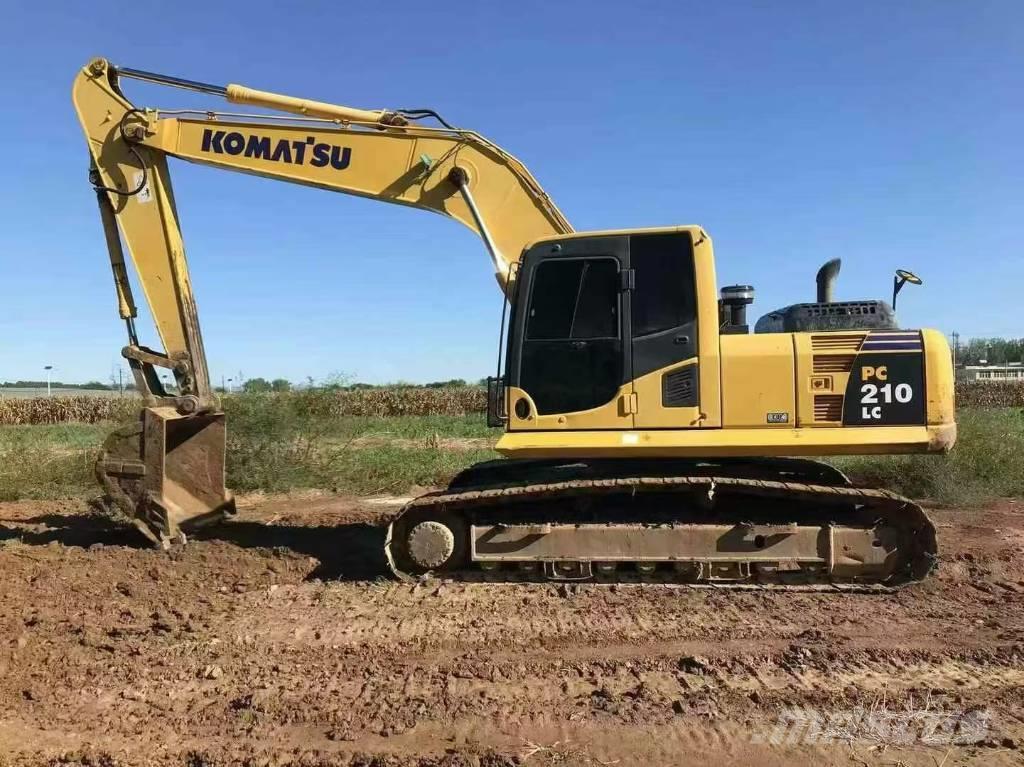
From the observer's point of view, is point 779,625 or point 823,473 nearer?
point 779,625

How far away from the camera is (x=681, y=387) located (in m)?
5.82

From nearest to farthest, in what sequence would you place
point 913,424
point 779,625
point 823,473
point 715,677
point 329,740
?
point 329,740, point 715,677, point 779,625, point 913,424, point 823,473

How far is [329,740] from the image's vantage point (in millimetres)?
3662

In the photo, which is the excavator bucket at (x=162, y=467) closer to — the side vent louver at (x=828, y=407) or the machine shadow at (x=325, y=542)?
the machine shadow at (x=325, y=542)

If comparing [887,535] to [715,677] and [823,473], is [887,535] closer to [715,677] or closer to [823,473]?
[823,473]

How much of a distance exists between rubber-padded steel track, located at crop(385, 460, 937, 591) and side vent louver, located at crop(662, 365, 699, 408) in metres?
0.63

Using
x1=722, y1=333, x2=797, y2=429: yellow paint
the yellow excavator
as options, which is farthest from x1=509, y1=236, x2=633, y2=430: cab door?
x1=722, y1=333, x2=797, y2=429: yellow paint

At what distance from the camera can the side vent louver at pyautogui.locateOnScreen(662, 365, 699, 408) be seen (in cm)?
582


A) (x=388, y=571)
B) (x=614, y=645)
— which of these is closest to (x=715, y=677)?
(x=614, y=645)

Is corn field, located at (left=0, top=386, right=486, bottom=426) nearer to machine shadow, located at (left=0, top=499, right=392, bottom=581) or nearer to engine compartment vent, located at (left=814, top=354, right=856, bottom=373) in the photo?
machine shadow, located at (left=0, top=499, right=392, bottom=581)

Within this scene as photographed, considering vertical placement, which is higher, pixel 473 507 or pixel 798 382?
pixel 798 382

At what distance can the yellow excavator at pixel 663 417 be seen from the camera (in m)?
5.75

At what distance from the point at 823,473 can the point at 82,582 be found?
6791mm

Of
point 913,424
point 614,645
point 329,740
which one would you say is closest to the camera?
point 329,740
